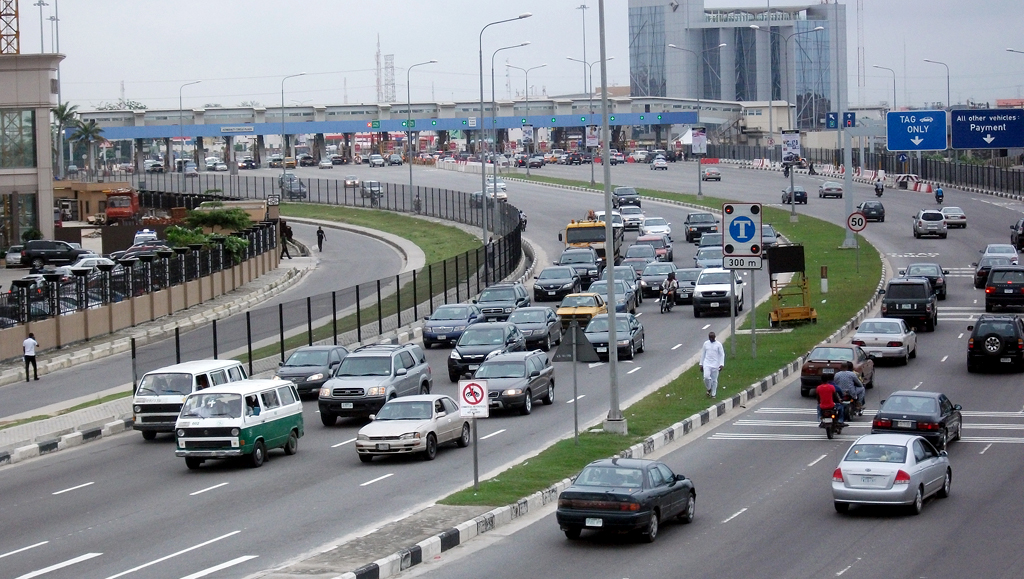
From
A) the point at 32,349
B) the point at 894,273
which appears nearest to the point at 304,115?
the point at 894,273

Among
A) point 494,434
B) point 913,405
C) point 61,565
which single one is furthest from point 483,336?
point 61,565

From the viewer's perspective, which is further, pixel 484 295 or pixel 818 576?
pixel 484 295

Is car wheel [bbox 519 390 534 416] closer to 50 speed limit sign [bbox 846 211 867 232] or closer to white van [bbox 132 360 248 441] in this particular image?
white van [bbox 132 360 248 441]

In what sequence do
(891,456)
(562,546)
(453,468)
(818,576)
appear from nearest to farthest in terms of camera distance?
(818,576) → (562,546) → (891,456) → (453,468)

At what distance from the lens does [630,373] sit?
33906 millimetres

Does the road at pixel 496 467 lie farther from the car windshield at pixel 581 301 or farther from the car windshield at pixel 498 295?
the car windshield at pixel 498 295

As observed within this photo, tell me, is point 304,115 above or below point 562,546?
above

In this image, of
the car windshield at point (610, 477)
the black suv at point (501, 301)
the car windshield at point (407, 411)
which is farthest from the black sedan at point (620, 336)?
the car windshield at point (610, 477)

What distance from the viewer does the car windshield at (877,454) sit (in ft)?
60.5

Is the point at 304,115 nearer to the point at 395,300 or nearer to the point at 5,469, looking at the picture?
the point at 395,300

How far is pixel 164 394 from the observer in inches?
1062

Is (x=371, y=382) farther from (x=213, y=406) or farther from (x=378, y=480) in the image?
(x=378, y=480)

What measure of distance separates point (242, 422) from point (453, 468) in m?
3.99

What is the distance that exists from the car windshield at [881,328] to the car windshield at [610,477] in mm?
19061
